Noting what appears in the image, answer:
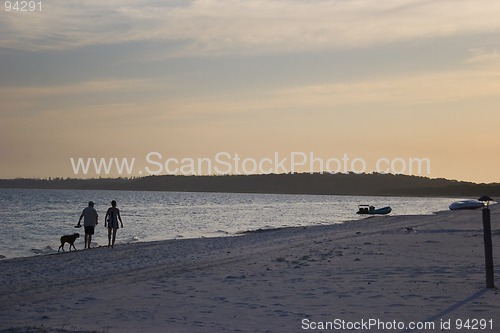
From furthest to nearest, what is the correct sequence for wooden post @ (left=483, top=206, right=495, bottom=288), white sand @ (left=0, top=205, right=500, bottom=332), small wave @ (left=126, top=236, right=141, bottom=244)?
small wave @ (left=126, top=236, right=141, bottom=244) → wooden post @ (left=483, top=206, right=495, bottom=288) → white sand @ (left=0, top=205, right=500, bottom=332)

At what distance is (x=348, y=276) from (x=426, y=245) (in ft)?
23.3

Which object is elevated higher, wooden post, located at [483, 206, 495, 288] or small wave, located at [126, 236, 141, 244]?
wooden post, located at [483, 206, 495, 288]

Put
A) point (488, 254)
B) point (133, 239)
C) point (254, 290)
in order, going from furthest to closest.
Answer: point (133, 239) → point (254, 290) → point (488, 254)

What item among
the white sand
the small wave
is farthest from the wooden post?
the small wave

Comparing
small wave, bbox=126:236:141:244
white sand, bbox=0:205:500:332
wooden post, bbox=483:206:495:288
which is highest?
wooden post, bbox=483:206:495:288

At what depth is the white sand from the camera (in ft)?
32.4

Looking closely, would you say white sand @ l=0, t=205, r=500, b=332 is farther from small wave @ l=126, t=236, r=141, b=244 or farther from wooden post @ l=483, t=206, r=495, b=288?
small wave @ l=126, t=236, r=141, b=244

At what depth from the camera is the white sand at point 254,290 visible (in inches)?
388

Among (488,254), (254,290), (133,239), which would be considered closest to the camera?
(488,254)

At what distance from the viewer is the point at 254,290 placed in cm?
1248

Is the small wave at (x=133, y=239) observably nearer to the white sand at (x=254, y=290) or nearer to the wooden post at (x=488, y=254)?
the white sand at (x=254, y=290)

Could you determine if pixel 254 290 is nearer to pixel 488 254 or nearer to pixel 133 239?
pixel 488 254

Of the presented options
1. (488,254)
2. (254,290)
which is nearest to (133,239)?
(254,290)

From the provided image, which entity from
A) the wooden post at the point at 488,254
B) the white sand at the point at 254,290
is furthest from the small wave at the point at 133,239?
the wooden post at the point at 488,254
